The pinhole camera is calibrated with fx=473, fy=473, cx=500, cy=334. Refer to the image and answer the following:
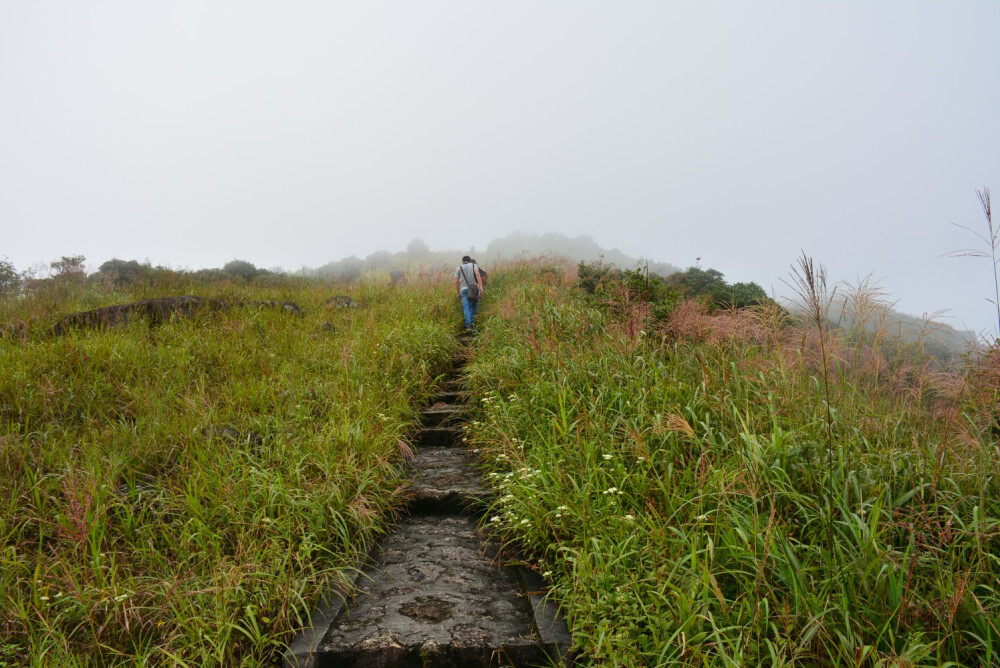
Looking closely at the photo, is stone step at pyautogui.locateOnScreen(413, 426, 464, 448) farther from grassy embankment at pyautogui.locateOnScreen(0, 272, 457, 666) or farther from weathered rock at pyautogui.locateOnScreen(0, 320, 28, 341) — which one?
weathered rock at pyautogui.locateOnScreen(0, 320, 28, 341)

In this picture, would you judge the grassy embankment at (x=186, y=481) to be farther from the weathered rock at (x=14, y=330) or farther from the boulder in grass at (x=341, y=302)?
the boulder in grass at (x=341, y=302)

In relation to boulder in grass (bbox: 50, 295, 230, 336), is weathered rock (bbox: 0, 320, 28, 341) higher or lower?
lower

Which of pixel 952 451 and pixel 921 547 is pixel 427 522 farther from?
pixel 952 451

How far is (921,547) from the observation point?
2.40m

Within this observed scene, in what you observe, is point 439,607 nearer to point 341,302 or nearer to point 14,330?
point 14,330

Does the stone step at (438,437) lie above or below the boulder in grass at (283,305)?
below

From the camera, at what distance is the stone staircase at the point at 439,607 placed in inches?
101

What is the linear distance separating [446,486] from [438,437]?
1224 mm

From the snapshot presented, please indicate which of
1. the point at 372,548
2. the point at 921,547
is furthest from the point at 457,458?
the point at 921,547

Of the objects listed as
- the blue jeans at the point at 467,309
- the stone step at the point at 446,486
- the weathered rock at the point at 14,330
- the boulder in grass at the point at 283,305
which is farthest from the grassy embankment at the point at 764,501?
the weathered rock at the point at 14,330

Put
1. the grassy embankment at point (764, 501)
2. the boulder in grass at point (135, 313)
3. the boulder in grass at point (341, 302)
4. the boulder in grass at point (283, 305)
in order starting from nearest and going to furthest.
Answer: the grassy embankment at point (764, 501) → the boulder in grass at point (135, 313) → the boulder in grass at point (283, 305) → the boulder in grass at point (341, 302)

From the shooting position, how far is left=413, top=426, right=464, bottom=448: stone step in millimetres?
5517

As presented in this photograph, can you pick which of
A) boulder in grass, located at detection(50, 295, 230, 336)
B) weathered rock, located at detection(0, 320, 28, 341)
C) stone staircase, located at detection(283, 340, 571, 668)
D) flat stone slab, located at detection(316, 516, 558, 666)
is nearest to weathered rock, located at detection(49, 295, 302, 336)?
boulder in grass, located at detection(50, 295, 230, 336)

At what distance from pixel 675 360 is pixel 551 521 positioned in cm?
202
